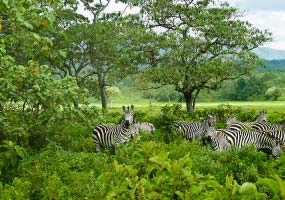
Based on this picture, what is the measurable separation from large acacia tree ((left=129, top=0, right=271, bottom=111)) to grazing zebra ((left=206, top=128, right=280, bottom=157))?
11362 mm

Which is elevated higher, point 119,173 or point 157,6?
→ point 157,6

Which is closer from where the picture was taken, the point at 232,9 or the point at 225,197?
the point at 225,197

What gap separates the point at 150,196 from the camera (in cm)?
327

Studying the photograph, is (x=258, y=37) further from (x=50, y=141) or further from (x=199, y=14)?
(x=50, y=141)

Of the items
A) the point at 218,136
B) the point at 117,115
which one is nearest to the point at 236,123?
the point at 218,136

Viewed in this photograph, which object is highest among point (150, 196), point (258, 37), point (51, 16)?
point (258, 37)

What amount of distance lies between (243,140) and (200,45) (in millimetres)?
13612

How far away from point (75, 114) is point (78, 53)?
32.3 m

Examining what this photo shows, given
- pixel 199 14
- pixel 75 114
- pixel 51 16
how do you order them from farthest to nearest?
pixel 199 14 < pixel 75 114 < pixel 51 16

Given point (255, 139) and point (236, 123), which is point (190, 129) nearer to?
point (236, 123)

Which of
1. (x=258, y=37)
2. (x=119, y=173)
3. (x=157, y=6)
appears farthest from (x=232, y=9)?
(x=119, y=173)

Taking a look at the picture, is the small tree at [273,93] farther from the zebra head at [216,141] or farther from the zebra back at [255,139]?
the zebra head at [216,141]

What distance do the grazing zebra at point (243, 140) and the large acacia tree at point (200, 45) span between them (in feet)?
37.3

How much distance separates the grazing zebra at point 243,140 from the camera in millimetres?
14211
